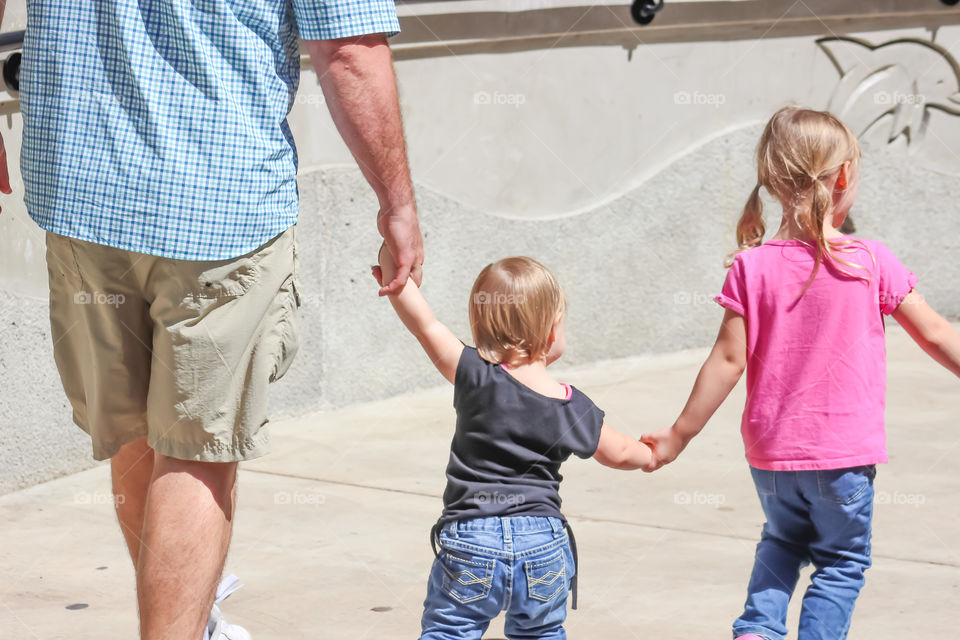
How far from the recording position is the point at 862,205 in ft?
23.1

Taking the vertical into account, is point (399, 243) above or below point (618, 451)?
above

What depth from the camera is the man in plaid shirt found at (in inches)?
91.0

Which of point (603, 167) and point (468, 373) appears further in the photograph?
point (603, 167)

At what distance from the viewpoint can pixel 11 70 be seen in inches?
163

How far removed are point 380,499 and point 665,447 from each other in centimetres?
179

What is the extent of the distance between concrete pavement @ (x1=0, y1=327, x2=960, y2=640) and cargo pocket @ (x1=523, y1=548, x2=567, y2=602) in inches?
31.3

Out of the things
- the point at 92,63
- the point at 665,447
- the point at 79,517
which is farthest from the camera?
the point at 79,517

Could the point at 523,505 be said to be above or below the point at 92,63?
below

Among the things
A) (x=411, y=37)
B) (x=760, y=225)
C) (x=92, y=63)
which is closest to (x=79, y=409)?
(x=92, y=63)

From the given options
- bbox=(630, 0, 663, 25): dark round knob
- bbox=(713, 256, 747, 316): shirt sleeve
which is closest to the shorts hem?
bbox=(713, 256, 747, 316): shirt sleeve

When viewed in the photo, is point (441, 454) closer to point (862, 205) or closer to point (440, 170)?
point (440, 170)

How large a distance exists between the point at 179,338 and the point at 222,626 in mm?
883

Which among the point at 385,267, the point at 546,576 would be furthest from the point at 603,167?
the point at 546,576

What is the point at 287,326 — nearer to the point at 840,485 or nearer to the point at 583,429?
the point at 583,429
